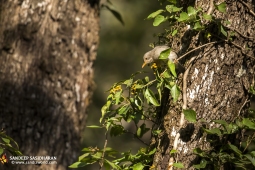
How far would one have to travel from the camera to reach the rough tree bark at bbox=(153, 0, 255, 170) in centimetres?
245

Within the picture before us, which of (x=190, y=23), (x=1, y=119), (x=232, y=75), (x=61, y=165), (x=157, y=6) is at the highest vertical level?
(x=157, y=6)

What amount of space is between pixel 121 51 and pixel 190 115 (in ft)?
26.6

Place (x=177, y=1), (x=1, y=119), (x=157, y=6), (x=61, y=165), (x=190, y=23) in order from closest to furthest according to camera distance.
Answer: (x=190, y=23) < (x=177, y=1) < (x=1, y=119) < (x=61, y=165) < (x=157, y=6)

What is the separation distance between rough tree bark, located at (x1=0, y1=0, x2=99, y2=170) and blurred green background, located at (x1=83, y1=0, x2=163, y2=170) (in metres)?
5.54

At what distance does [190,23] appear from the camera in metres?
2.46

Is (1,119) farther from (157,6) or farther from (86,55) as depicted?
(157,6)

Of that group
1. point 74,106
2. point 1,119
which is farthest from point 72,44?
point 1,119

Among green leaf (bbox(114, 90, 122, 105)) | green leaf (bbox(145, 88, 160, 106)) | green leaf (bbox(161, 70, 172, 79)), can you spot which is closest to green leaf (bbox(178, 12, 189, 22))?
green leaf (bbox(161, 70, 172, 79))

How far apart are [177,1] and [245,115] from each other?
2.26ft

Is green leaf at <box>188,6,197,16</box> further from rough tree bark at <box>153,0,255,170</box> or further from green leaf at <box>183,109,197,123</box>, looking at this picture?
green leaf at <box>183,109,197,123</box>

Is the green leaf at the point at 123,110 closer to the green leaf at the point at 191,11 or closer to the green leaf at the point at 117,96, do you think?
the green leaf at the point at 117,96

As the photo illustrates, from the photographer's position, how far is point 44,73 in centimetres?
414

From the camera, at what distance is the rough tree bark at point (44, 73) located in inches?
158

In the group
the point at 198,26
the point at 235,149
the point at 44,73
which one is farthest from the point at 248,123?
the point at 44,73
